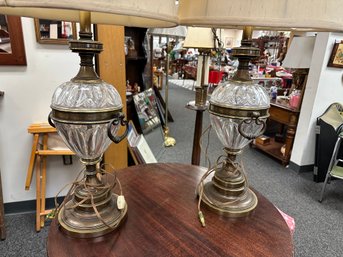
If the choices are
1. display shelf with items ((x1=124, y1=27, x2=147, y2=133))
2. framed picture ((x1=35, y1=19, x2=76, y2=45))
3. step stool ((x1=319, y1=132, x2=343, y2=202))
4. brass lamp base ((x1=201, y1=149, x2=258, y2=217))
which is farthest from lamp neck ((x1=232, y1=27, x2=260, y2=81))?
display shelf with items ((x1=124, y1=27, x2=147, y2=133))

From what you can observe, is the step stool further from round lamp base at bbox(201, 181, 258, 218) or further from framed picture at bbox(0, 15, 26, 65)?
framed picture at bbox(0, 15, 26, 65)

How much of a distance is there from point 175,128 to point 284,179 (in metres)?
1.86

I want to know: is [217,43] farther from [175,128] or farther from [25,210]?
[175,128]

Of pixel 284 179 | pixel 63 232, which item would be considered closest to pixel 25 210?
pixel 63 232

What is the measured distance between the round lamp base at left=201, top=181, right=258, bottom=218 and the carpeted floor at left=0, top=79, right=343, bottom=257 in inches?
43.5

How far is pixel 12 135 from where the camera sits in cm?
151

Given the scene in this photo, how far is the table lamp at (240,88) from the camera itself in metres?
0.47

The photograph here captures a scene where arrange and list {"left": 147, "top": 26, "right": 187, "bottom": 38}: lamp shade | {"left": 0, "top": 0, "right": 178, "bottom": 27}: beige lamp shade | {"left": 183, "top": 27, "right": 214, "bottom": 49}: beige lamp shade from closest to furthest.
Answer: {"left": 0, "top": 0, "right": 178, "bottom": 27}: beige lamp shade < {"left": 183, "top": 27, "right": 214, "bottom": 49}: beige lamp shade < {"left": 147, "top": 26, "right": 187, "bottom": 38}: lamp shade

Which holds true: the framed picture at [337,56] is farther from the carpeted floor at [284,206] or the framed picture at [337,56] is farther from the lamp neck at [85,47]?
the lamp neck at [85,47]

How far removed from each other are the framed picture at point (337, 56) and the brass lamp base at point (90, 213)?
2.44 metres

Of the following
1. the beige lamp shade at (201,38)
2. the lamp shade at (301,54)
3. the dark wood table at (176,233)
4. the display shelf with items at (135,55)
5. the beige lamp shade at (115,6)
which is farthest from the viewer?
the display shelf with items at (135,55)

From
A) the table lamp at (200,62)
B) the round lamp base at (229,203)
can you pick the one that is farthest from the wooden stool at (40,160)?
the round lamp base at (229,203)

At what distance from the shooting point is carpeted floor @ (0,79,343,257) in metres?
1.52

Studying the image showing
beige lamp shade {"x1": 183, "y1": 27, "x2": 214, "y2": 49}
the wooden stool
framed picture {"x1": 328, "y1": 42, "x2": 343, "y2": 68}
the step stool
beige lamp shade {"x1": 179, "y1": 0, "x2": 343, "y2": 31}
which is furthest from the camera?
framed picture {"x1": 328, "y1": 42, "x2": 343, "y2": 68}
